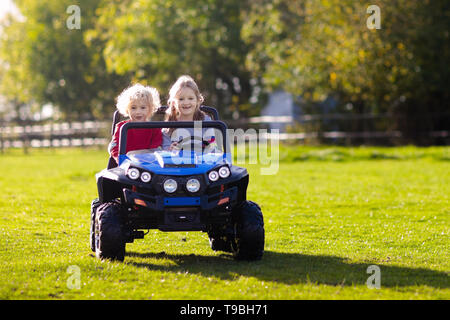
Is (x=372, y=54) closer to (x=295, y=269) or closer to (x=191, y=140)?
(x=191, y=140)

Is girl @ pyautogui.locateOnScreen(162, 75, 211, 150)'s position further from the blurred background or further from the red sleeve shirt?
the blurred background

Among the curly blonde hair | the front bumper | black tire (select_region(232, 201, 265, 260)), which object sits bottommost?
black tire (select_region(232, 201, 265, 260))

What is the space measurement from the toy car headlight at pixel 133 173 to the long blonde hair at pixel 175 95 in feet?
4.15

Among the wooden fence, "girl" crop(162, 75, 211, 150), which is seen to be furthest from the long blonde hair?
the wooden fence

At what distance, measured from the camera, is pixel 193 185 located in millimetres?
7340

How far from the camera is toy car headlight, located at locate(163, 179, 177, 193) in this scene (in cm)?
730

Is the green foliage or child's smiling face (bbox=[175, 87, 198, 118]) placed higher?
the green foliage

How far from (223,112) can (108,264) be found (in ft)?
125

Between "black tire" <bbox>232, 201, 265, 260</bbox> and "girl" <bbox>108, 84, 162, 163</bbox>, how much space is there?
126 centimetres

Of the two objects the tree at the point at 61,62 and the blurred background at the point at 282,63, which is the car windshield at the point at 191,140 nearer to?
the blurred background at the point at 282,63

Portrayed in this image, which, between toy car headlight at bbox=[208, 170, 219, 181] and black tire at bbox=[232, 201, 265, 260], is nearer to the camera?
toy car headlight at bbox=[208, 170, 219, 181]

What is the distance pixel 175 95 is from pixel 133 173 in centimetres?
132

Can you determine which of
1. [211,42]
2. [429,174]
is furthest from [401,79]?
[429,174]

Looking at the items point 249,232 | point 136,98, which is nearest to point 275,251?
point 249,232
